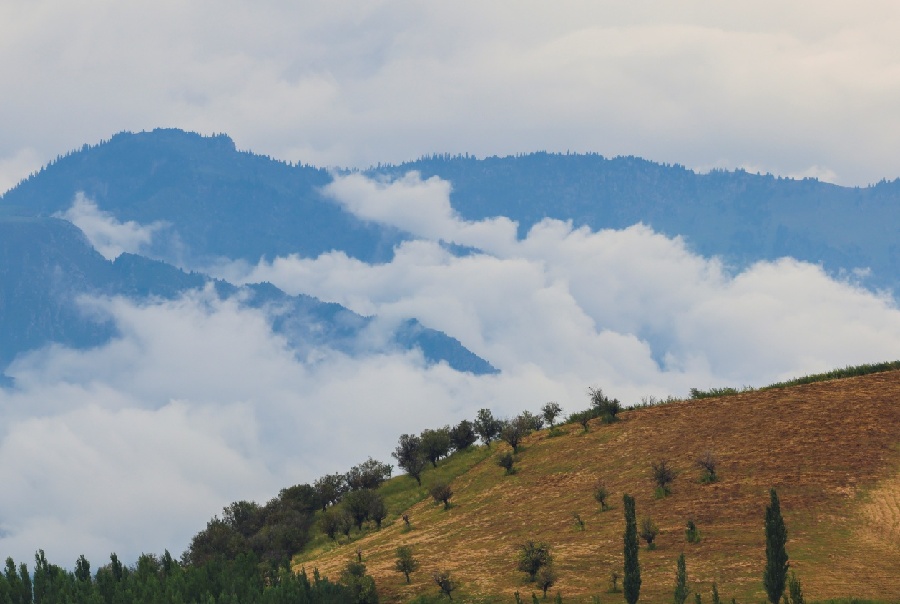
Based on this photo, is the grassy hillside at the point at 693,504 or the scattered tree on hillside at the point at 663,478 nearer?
the grassy hillside at the point at 693,504

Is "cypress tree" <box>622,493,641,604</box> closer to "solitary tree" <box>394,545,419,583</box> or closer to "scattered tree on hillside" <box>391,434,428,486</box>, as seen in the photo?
"solitary tree" <box>394,545,419,583</box>

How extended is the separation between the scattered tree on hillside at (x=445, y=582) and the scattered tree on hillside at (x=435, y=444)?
177 feet

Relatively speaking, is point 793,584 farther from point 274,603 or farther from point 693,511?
point 274,603

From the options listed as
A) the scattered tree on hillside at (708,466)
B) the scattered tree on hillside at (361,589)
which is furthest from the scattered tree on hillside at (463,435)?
the scattered tree on hillside at (361,589)

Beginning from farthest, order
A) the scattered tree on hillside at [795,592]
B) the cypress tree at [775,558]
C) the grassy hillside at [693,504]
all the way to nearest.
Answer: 1. the grassy hillside at [693,504]
2. the cypress tree at [775,558]
3. the scattered tree on hillside at [795,592]

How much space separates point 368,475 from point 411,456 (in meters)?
6.19

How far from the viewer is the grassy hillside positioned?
68.7m

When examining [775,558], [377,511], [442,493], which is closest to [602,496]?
[442,493]

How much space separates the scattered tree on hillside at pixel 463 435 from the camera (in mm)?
132500

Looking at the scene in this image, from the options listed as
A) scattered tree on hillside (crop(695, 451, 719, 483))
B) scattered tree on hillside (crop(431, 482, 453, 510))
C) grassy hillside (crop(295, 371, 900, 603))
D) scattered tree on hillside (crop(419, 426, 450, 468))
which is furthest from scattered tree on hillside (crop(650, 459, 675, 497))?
scattered tree on hillside (crop(419, 426, 450, 468))

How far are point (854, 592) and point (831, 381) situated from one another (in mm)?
48762

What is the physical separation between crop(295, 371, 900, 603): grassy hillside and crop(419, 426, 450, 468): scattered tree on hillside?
1016 cm

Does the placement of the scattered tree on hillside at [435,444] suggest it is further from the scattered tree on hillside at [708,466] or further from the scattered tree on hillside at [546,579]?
the scattered tree on hillside at [546,579]

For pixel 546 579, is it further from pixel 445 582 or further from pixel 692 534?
pixel 692 534
